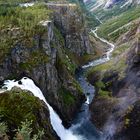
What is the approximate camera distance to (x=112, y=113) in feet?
424

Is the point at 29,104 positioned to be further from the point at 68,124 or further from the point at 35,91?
the point at 68,124

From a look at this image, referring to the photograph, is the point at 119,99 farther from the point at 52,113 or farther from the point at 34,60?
the point at 34,60

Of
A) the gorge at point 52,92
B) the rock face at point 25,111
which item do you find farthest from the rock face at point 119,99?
the rock face at point 25,111

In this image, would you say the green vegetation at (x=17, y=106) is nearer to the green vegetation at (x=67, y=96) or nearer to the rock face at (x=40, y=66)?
the rock face at (x=40, y=66)

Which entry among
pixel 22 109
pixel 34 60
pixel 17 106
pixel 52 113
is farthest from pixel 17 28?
pixel 22 109

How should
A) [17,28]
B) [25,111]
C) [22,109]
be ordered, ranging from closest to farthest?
1. [25,111]
2. [22,109]
3. [17,28]

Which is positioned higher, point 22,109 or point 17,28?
point 17,28

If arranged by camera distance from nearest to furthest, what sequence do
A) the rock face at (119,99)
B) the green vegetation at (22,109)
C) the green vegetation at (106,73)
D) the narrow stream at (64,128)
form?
the green vegetation at (22,109) < the narrow stream at (64,128) < the rock face at (119,99) < the green vegetation at (106,73)

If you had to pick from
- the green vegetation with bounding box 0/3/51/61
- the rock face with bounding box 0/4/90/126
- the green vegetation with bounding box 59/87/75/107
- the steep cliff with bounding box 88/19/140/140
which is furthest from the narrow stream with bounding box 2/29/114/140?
the green vegetation with bounding box 0/3/51/61

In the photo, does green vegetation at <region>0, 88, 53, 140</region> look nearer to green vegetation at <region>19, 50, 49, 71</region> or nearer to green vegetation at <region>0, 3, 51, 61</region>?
green vegetation at <region>19, 50, 49, 71</region>

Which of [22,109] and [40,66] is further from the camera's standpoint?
[40,66]

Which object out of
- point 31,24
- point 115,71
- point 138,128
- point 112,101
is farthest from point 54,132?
point 115,71

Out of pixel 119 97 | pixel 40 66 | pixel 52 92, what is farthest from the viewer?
pixel 119 97

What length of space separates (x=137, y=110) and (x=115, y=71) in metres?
41.8
